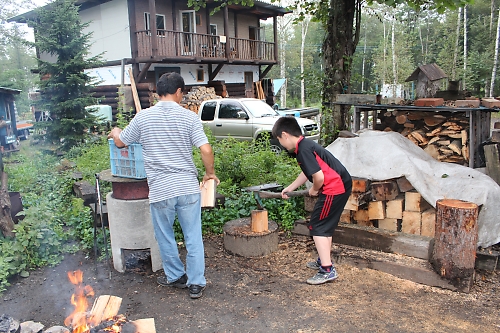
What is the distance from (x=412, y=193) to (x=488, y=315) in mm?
1666

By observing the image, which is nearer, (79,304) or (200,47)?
(79,304)

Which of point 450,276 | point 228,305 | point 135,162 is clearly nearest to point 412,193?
point 450,276

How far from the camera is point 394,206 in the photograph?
16.2 ft

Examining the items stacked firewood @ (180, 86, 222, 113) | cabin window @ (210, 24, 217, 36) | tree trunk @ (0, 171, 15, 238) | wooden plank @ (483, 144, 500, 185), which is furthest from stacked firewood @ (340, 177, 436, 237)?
cabin window @ (210, 24, 217, 36)

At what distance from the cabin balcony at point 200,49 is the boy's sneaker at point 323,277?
14.5m

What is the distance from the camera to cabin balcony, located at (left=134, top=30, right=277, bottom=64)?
1717 cm

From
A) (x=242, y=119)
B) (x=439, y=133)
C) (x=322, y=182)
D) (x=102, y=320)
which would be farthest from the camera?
(x=242, y=119)

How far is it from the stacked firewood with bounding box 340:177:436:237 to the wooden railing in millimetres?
13929

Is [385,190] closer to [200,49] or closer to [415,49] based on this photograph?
[200,49]

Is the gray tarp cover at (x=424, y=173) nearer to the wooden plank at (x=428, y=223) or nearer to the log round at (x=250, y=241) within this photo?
the wooden plank at (x=428, y=223)

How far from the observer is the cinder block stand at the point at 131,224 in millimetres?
4211

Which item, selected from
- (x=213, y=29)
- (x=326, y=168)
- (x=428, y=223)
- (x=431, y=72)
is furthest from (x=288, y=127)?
(x=213, y=29)

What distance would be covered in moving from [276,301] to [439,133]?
401 cm

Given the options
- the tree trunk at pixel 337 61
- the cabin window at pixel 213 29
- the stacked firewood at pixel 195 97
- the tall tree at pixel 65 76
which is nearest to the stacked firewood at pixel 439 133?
the tree trunk at pixel 337 61
